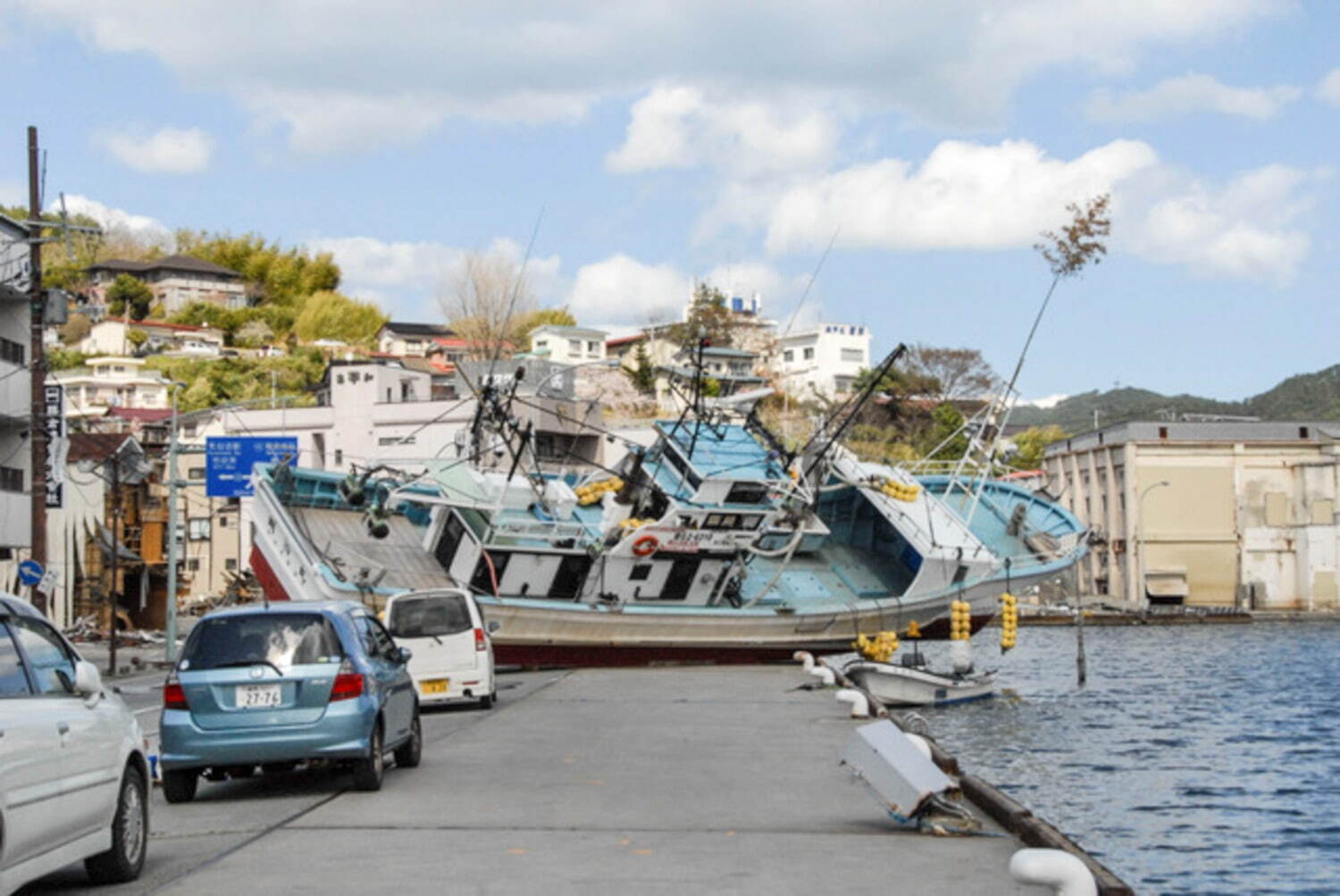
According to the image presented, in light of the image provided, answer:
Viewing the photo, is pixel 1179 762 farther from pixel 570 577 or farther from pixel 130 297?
pixel 130 297

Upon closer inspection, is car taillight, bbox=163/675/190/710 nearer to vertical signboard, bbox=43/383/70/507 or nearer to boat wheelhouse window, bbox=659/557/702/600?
boat wheelhouse window, bbox=659/557/702/600

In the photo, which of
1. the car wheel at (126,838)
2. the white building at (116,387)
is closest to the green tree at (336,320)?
the white building at (116,387)

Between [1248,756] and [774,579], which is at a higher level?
[774,579]

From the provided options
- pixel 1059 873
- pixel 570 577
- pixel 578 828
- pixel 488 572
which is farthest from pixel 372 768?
pixel 570 577

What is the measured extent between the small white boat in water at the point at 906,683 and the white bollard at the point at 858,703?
8.92 m

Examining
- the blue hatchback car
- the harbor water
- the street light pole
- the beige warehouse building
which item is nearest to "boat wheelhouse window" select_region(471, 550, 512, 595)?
the harbor water

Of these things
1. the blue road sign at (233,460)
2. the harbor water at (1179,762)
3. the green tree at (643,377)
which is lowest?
the harbor water at (1179,762)

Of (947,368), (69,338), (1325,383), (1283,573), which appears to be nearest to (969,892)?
(1283,573)

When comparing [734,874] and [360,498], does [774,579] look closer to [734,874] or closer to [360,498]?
[360,498]

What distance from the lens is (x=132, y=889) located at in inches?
384

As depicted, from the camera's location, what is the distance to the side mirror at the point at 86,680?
364 inches

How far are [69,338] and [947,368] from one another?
63056 mm

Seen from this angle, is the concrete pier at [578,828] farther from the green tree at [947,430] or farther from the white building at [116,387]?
the white building at [116,387]

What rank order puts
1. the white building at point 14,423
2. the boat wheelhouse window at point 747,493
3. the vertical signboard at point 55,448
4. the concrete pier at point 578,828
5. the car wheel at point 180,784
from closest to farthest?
the concrete pier at point 578,828 < the car wheel at point 180,784 < the boat wheelhouse window at point 747,493 < the white building at point 14,423 < the vertical signboard at point 55,448
